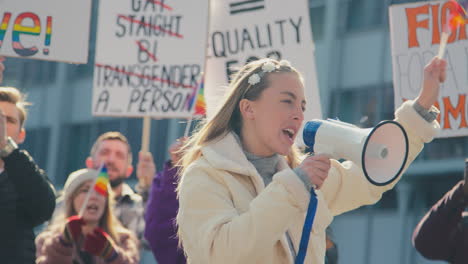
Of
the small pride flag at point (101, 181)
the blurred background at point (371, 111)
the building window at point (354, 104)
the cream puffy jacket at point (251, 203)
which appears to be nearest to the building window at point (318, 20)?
the blurred background at point (371, 111)

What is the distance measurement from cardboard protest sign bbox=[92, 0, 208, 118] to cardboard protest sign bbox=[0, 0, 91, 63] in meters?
1.21

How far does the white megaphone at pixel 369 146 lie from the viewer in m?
3.88

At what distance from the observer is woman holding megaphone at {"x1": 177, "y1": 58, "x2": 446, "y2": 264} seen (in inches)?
152

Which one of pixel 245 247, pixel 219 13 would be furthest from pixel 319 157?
pixel 219 13

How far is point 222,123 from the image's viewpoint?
4379 millimetres

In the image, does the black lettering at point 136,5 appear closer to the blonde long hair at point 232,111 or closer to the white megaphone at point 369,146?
the blonde long hair at point 232,111

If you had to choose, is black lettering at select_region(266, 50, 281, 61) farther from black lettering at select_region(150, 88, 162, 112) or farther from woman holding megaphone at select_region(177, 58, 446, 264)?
woman holding megaphone at select_region(177, 58, 446, 264)

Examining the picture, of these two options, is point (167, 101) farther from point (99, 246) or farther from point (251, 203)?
point (251, 203)

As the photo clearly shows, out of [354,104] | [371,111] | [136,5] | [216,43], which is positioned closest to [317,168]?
[216,43]

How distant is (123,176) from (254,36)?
1.62m

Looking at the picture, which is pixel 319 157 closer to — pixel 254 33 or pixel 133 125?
pixel 254 33

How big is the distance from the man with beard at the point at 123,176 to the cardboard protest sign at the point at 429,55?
8.33 feet

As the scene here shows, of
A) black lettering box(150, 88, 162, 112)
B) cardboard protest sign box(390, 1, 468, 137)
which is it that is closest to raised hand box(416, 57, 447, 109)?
cardboard protest sign box(390, 1, 468, 137)

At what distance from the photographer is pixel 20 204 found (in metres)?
5.52
